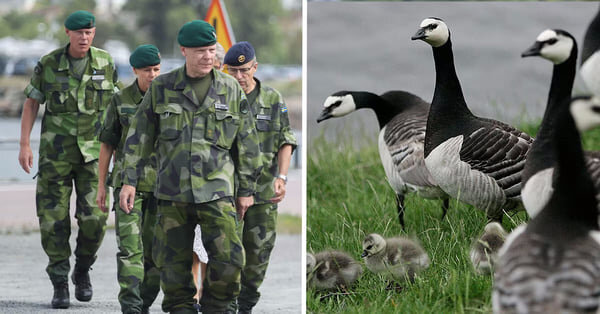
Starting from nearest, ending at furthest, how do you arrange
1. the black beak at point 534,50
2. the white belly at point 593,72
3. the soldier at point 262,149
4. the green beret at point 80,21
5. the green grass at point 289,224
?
the black beak at point 534,50, the white belly at point 593,72, the soldier at point 262,149, the green beret at point 80,21, the green grass at point 289,224

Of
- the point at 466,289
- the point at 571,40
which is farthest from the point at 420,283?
the point at 571,40

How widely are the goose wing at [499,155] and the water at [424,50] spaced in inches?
185

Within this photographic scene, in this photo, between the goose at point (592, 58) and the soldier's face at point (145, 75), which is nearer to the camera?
the goose at point (592, 58)

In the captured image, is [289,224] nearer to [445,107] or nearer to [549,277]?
[445,107]

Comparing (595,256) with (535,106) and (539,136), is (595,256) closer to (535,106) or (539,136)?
(539,136)

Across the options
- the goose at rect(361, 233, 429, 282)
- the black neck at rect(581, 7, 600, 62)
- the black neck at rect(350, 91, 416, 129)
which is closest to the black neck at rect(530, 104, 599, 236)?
the black neck at rect(581, 7, 600, 62)

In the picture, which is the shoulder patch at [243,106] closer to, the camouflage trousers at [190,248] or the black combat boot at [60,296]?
the camouflage trousers at [190,248]

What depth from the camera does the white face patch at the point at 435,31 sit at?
5.82 m

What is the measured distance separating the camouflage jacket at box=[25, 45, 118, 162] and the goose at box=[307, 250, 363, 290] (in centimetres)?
239

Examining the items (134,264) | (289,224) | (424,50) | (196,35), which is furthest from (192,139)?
(424,50)

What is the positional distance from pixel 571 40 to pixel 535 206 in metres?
0.99

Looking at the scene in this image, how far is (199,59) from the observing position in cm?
553

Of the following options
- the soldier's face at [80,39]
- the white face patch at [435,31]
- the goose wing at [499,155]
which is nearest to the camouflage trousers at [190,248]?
the goose wing at [499,155]

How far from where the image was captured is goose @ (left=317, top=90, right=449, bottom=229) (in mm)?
6383
